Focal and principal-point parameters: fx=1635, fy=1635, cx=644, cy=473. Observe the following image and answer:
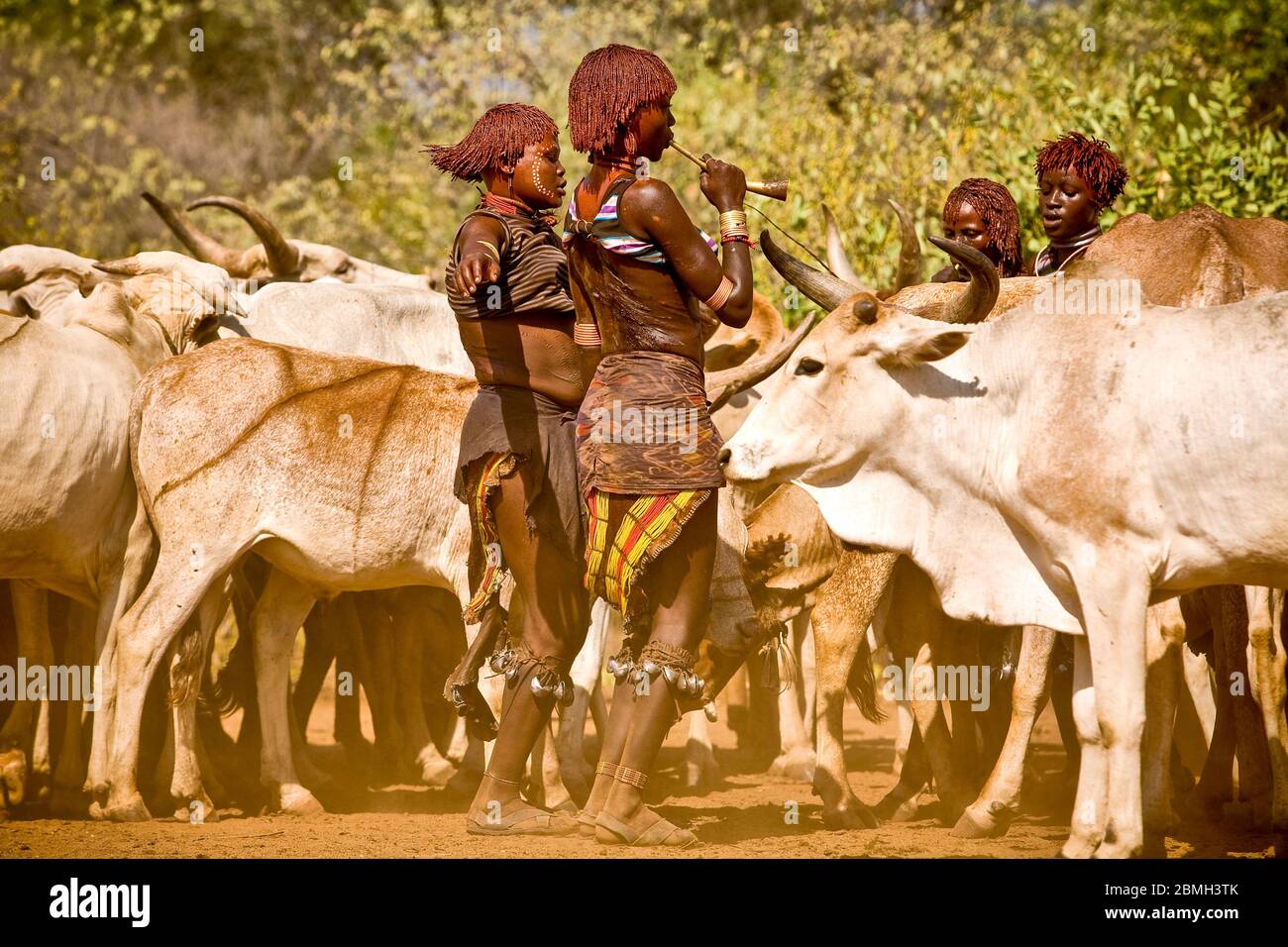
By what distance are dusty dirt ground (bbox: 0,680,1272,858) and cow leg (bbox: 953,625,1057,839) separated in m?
0.09

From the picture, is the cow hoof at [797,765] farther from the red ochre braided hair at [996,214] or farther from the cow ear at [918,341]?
the cow ear at [918,341]

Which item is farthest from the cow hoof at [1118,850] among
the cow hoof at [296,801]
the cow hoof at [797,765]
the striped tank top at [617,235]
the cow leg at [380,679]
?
the cow leg at [380,679]

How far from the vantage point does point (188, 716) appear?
6.42 metres

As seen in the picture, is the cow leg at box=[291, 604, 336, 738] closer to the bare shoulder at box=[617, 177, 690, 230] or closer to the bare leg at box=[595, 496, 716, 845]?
the bare leg at box=[595, 496, 716, 845]

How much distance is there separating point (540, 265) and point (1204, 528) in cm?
222

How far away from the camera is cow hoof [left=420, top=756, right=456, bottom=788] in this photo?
7.68 m

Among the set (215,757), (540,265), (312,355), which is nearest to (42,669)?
(215,757)

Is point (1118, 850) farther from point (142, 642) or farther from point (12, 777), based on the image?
point (12, 777)

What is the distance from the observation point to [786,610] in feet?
21.3

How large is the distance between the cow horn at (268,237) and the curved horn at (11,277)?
895 mm

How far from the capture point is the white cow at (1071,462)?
460 cm

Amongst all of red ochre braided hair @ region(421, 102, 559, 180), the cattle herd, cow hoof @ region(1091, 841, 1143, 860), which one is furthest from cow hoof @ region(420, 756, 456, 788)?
cow hoof @ region(1091, 841, 1143, 860)
